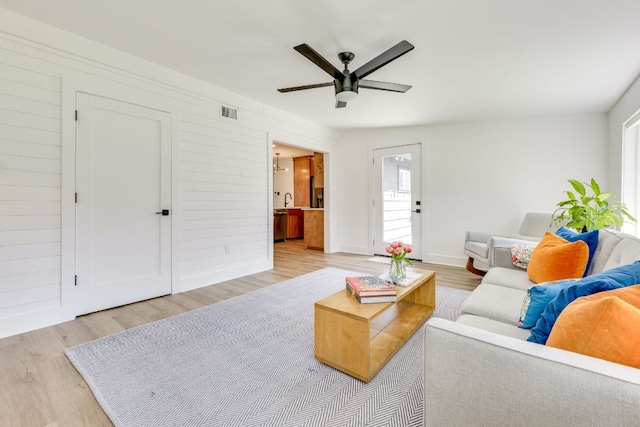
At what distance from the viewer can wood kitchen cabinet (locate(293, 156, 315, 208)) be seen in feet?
28.4

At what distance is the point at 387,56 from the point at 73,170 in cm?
284

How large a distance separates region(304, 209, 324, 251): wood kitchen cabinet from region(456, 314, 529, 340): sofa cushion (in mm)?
4696

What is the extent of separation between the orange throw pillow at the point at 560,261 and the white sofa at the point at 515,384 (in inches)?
54.9

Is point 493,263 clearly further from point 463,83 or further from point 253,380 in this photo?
point 253,380

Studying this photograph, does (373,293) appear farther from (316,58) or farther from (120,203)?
(120,203)

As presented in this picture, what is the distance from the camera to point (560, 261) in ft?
6.31

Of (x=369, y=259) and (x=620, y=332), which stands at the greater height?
(x=620, y=332)

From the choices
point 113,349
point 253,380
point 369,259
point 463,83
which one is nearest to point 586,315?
point 253,380

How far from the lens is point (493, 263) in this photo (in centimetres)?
283

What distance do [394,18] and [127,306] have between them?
3.51 metres

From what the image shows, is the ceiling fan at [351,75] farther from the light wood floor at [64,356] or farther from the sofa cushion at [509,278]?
the light wood floor at [64,356]

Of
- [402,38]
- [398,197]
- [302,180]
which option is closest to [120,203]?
[402,38]

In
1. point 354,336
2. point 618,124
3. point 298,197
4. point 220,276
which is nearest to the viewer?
point 354,336

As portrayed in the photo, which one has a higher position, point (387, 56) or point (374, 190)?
point (387, 56)
